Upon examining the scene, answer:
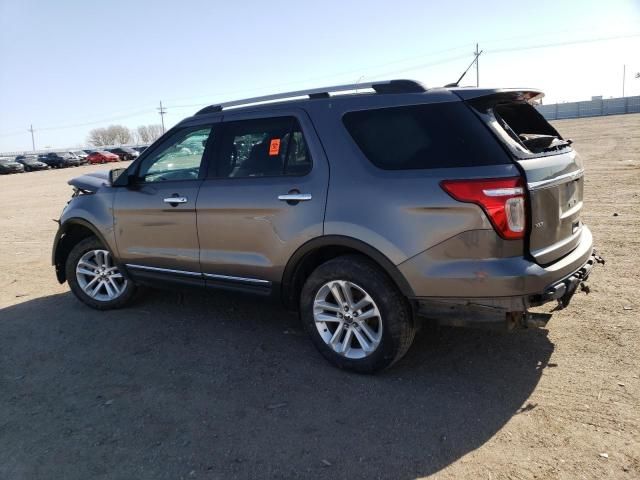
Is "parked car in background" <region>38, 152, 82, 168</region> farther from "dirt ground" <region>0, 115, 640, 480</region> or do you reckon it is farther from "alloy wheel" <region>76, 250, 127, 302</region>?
"dirt ground" <region>0, 115, 640, 480</region>

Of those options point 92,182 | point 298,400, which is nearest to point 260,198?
point 298,400

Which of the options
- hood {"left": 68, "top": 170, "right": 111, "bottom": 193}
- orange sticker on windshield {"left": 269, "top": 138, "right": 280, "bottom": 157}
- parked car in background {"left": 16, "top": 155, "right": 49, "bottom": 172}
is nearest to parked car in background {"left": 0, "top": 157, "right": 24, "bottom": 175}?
parked car in background {"left": 16, "top": 155, "right": 49, "bottom": 172}

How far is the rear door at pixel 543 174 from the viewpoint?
3094 mm

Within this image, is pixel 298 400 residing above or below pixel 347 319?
below

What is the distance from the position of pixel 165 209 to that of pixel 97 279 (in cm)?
139

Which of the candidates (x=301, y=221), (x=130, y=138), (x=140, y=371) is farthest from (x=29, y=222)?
(x=130, y=138)

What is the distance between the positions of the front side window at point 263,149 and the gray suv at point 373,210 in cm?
1

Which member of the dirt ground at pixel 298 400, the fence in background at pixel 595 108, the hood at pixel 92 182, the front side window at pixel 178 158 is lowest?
the dirt ground at pixel 298 400

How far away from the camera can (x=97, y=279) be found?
533 cm

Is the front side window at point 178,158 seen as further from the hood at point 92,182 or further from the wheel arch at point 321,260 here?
the wheel arch at point 321,260

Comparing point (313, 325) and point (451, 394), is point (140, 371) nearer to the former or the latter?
point (313, 325)

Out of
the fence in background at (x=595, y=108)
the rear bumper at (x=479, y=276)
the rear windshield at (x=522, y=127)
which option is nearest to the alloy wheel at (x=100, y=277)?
the rear bumper at (x=479, y=276)

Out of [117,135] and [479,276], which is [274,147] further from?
[117,135]

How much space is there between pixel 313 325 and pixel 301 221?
2.55ft
